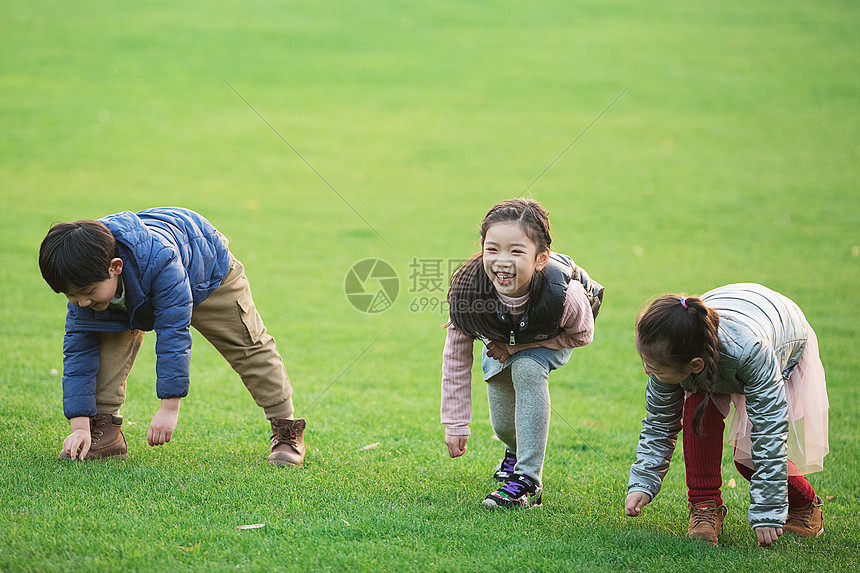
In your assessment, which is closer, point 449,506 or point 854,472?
point 449,506

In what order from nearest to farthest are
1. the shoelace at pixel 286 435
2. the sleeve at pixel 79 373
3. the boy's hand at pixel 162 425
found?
the boy's hand at pixel 162 425 < the sleeve at pixel 79 373 < the shoelace at pixel 286 435

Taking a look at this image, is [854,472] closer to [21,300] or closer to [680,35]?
[21,300]

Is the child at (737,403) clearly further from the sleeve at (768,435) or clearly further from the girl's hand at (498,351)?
the girl's hand at (498,351)

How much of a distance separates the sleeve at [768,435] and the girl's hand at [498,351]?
99 centimetres

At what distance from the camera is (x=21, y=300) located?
275 inches

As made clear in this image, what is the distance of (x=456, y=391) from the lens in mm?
3641

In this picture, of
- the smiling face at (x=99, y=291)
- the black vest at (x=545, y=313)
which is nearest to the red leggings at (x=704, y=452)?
the black vest at (x=545, y=313)

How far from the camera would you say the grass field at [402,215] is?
3.29 metres

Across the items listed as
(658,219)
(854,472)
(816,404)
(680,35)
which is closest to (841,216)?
(658,219)

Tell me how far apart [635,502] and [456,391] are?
2.87 ft

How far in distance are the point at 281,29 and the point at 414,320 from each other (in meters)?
14.0

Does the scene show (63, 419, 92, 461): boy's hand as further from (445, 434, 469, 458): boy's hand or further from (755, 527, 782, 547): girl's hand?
(755, 527, 782, 547): girl's hand

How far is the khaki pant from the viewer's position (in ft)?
12.7

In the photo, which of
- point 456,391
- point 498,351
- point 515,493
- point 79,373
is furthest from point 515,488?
point 79,373
